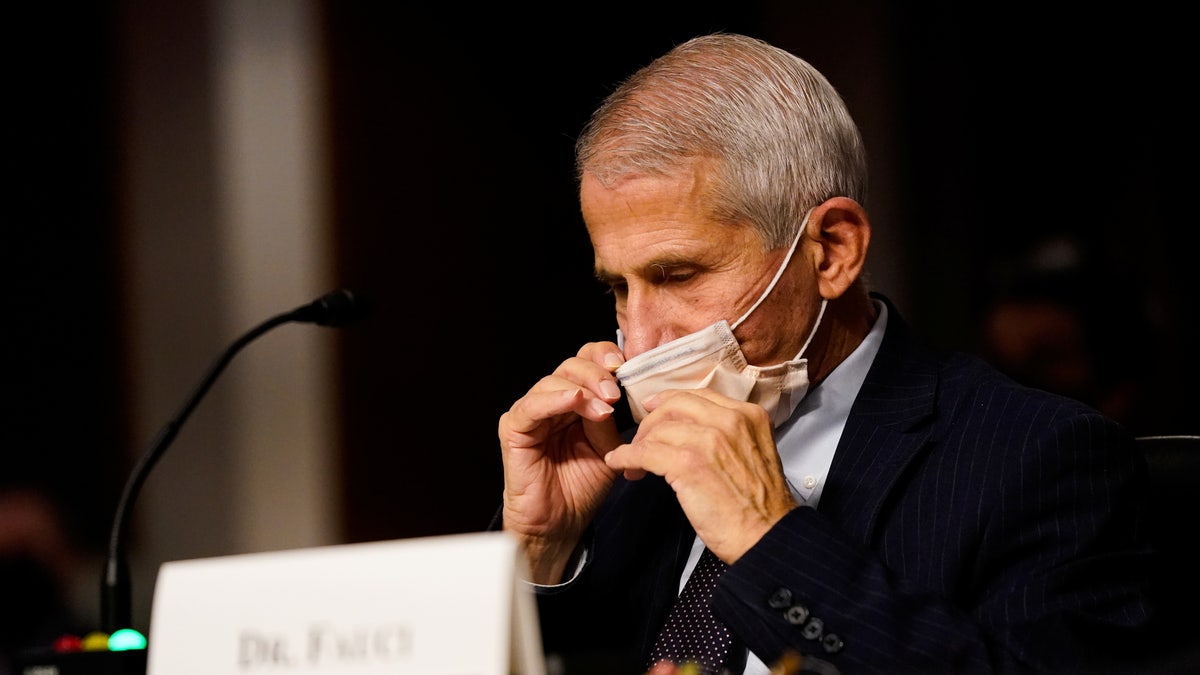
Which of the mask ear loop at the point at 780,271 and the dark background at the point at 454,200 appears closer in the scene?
the mask ear loop at the point at 780,271

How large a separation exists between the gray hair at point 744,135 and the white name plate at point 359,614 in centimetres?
78

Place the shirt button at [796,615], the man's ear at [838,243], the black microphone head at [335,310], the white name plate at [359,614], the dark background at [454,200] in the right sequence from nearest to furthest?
the white name plate at [359,614] → the shirt button at [796,615] → the man's ear at [838,243] → the black microphone head at [335,310] → the dark background at [454,200]

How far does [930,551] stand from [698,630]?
30 centimetres

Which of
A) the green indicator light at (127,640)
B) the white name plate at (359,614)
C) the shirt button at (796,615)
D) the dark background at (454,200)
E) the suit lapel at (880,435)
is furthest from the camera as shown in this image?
the dark background at (454,200)

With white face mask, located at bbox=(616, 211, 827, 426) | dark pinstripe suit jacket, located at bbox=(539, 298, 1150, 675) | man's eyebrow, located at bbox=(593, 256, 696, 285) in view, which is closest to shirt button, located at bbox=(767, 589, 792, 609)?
dark pinstripe suit jacket, located at bbox=(539, 298, 1150, 675)

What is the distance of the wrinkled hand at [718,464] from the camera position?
1328 mm

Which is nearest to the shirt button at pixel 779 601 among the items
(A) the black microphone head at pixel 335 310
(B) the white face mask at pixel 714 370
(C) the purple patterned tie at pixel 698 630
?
(C) the purple patterned tie at pixel 698 630

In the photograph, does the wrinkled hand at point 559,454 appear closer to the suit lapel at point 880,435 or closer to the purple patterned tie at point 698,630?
the purple patterned tie at point 698,630

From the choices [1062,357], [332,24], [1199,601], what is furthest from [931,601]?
[332,24]

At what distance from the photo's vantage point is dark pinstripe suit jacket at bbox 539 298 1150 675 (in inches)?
50.2

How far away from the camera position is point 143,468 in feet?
5.46

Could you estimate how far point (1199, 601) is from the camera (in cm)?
145

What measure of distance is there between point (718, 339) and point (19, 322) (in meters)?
3.33

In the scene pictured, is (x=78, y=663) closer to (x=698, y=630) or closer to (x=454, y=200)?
(x=698, y=630)
